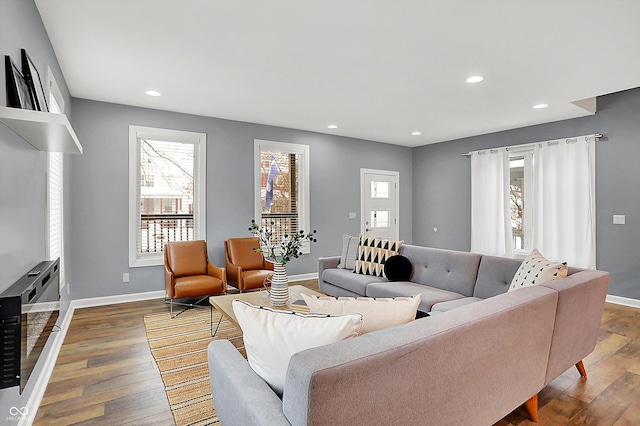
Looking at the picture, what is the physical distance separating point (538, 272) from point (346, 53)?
227cm

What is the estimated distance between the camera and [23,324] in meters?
1.42

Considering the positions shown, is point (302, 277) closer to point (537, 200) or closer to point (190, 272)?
point (190, 272)

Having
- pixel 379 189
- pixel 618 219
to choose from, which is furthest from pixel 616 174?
pixel 379 189

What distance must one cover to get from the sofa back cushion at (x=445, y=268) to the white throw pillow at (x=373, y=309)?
2.15 meters

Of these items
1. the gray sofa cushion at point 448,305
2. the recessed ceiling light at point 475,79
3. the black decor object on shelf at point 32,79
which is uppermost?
the recessed ceiling light at point 475,79

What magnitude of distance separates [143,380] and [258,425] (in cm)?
191

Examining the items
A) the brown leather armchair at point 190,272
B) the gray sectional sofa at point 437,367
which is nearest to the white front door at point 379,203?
the brown leather armchair at point 190,272

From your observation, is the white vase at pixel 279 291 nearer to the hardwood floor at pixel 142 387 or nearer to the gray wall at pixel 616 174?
the hardwood floor at pixel 142 387

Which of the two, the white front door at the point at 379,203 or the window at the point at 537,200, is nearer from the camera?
the window at the point at 537,200

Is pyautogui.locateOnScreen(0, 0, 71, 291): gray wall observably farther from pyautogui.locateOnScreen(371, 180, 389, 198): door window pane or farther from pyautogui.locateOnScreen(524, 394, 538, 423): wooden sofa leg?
pyautogui.locateOnScreen(371, 180, 389, 198): door window pane

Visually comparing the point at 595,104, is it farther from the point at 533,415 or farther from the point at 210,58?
the point at 210,58

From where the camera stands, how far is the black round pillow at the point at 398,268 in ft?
12.4

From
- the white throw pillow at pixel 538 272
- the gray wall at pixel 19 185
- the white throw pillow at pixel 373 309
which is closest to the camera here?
the white throw pillow at pixel 373 309

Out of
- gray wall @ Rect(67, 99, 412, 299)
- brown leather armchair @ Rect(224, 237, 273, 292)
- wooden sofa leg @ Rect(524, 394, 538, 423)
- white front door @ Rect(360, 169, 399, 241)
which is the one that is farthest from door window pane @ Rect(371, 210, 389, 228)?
wooden sofa leg @ Rect(524, 394, 538, 423)
